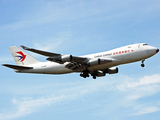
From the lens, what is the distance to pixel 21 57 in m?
53.8

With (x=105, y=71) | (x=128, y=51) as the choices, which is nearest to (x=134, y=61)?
(x=128, y=51)

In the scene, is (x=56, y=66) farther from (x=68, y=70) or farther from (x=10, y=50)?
(x=10, y=50)

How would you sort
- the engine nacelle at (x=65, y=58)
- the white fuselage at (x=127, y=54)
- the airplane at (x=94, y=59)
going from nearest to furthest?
the engine nacelle at (x=65, y=58) → the airplane at (x=94, y=59) → the white fuselage at (x=127, y=54)

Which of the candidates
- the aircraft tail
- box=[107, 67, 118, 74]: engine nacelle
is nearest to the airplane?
the aircraft tail

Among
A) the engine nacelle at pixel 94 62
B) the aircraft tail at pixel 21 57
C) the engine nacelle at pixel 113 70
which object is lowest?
the engine nacelle at pixel 113 70

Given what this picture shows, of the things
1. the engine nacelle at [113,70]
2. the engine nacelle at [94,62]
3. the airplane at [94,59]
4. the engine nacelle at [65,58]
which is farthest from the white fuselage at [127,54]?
the engine nacelle at [113,70]

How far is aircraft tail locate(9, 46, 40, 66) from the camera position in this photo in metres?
52.8

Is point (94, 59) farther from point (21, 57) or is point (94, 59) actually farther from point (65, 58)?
point (21, 57)

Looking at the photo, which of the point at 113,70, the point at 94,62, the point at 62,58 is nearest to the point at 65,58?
the point at 62,58

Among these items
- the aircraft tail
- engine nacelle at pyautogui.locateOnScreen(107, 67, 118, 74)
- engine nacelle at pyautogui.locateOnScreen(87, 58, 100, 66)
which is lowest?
engine nacelle at pyautogui.locateOnScreen(107, 67, 118, 74)

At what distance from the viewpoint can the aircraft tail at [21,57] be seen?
52794 mm

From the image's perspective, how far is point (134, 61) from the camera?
45438mm

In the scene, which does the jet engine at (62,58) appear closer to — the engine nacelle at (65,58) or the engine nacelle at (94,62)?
the engine nacelle at (65,58)

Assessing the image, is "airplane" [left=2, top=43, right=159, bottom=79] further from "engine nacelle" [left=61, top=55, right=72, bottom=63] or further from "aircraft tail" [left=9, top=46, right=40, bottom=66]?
"aircraft tail" [left=9, top=46, right=40, bottom=66]
